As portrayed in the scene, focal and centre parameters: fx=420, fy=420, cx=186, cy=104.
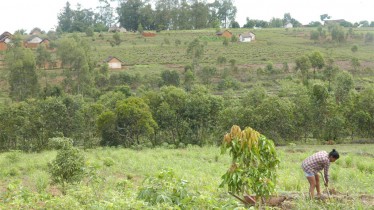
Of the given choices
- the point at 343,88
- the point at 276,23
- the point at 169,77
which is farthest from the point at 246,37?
the point at 343,88

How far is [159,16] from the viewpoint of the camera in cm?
7894

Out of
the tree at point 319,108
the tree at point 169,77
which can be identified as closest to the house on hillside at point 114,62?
the tree at point 169,77

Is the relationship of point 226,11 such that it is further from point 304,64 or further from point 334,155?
point 334,155

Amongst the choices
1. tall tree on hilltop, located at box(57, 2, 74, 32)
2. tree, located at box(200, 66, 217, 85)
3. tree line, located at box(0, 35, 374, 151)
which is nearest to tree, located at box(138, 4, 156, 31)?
tall tree on hilltop, located at box(57, 2, 74, 32)

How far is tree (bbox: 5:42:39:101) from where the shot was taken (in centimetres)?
3616

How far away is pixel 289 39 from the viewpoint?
215 feet

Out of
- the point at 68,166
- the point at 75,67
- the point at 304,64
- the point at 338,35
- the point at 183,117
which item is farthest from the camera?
the point at 338,35

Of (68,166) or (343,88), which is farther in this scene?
(343,88)

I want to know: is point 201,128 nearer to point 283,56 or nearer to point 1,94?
point 1,94

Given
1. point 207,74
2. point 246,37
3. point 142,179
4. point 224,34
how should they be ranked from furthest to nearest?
point 224,34
point 246,37
point 207,74
point 142,179

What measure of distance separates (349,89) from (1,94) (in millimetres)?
30693

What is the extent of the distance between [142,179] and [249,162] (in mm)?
8938

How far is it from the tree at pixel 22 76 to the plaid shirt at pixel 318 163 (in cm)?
3235

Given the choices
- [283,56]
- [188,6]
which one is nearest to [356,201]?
[283,56]
